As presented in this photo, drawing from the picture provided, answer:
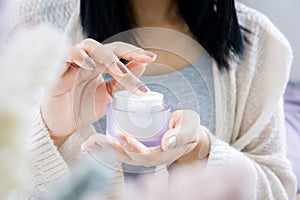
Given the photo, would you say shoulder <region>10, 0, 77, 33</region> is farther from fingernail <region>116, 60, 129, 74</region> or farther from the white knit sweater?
fingernail <region>116, 60, 129, 74</region>

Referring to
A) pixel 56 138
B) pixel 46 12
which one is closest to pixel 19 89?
pixel 56 138

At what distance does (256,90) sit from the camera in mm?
677

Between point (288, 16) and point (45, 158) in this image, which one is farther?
point (288, 16)

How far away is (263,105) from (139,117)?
45 centimetres

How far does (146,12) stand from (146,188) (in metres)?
0.53

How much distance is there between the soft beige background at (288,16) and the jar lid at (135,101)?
3.80 ft

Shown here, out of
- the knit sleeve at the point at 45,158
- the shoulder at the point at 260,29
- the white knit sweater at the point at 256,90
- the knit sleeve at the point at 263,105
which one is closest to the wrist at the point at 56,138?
the knit sleeve at the point at 45,158

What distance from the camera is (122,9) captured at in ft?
2.06

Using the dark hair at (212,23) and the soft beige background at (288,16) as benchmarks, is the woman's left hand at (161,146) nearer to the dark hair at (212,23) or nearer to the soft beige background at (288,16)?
the dark hair at (212,23)

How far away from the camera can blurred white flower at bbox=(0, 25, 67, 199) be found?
76 mm

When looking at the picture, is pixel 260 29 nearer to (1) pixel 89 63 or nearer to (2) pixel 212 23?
(2) pixel 212 23

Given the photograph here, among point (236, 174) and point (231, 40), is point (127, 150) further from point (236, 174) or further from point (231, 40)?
point (231, 40)

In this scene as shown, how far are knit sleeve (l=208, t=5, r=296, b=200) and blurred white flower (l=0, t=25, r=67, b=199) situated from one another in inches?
21.0

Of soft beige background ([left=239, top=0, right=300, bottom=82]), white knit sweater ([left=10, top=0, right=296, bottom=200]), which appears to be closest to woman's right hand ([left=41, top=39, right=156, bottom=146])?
white knit sweater ([left=10, top=0, right=296, bottom=200])
